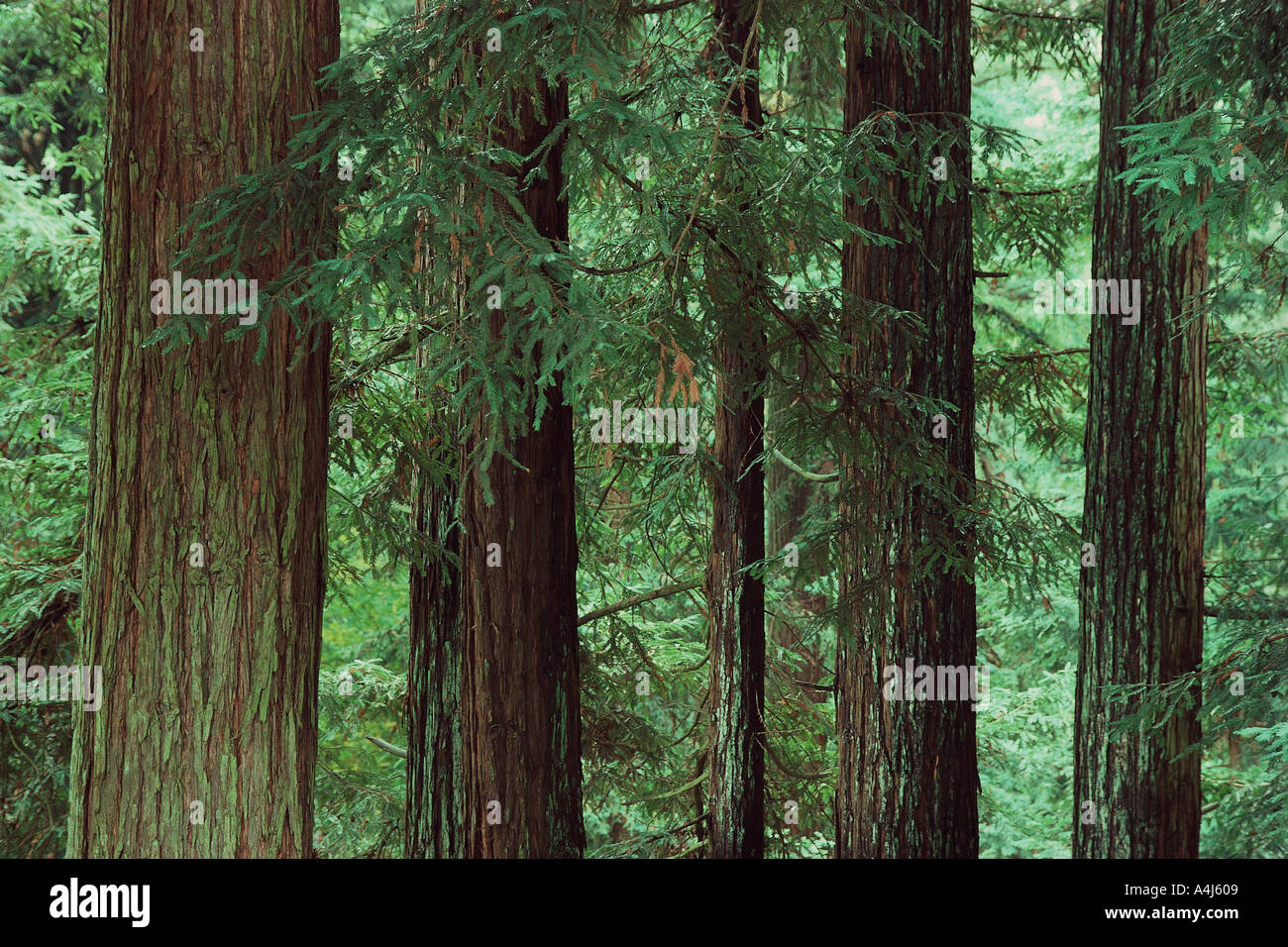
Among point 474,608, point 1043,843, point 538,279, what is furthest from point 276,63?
point 1043,843

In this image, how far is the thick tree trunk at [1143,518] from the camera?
21.0 ft

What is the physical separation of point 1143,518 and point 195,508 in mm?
4991

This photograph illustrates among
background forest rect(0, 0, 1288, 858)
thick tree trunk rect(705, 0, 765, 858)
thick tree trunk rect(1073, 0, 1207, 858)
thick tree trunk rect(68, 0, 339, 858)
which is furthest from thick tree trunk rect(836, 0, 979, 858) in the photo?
thick tree trunk rect(68, 0, 339, 858)

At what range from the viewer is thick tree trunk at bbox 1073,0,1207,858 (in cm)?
641

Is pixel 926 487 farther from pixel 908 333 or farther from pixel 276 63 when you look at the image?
pixel 276 63

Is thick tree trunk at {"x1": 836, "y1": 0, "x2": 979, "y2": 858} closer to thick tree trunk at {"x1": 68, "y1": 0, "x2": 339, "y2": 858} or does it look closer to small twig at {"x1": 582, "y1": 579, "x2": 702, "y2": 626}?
small twig at {"x1": 582, "y1": 579, "x2": 702, "y2": 626}

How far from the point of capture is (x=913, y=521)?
5824 millimetres

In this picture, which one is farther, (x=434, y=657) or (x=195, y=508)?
(x=434, y=657)

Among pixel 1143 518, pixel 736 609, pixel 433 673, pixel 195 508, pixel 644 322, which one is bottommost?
pixel 433 673

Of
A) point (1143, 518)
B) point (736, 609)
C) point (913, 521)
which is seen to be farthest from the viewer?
point (736, 609)

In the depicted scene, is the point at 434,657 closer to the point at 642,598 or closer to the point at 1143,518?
the point at 642,598

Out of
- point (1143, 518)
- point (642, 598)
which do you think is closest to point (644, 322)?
point (642, 598)

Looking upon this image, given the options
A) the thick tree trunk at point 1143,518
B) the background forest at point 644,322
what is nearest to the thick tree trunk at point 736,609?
the background forest at point 644,322

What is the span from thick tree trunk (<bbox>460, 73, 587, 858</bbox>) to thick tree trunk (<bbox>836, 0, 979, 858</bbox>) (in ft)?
4.77
